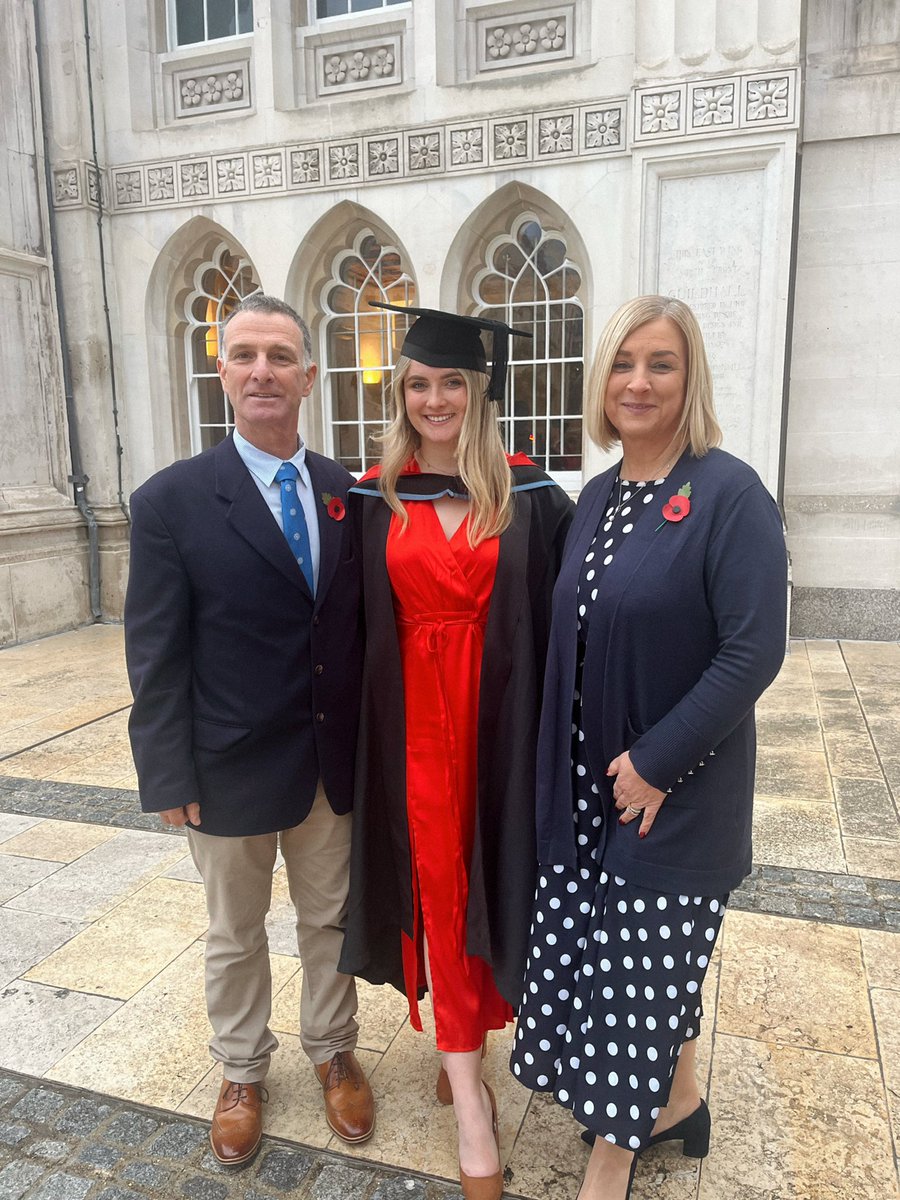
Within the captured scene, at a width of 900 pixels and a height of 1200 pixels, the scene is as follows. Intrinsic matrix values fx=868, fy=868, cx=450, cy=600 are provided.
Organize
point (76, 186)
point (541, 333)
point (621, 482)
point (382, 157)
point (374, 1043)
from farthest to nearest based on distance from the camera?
point (76, 186) → point (541, 333) → point (382, 157) → point (374, 1043) → point (621, 482)

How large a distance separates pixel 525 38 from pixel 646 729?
8.07 m

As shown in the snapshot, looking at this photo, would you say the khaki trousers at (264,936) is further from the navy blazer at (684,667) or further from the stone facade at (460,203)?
the stone facade at (460,203)

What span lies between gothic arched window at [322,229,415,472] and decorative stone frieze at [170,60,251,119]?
1852mm

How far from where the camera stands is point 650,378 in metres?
1.86

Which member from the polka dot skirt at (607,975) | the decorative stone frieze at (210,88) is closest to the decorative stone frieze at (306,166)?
the decorative stone frieze at (210,88)

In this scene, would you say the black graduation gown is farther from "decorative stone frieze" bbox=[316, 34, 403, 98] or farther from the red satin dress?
"decorative stone frieze" bbox=[316, 34, 403, 98]

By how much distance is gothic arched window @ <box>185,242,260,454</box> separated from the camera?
31.0ft

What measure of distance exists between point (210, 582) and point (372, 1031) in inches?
64.1

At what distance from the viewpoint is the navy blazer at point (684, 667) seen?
174 centimetres

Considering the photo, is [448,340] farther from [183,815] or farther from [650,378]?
[183,815]

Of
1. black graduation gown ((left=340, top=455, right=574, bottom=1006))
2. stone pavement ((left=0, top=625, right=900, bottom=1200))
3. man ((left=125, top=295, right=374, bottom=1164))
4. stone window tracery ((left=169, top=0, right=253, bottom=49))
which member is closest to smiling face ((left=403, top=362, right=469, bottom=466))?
black graduation gown ((left=340, top=455, right=574, bottom=1006))

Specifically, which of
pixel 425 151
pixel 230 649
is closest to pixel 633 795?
pixel 230 649

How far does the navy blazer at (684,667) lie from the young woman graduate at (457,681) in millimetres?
200

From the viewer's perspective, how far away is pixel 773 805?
452 cm
